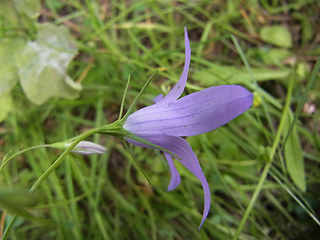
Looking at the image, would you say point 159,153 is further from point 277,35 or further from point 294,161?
point 277,35

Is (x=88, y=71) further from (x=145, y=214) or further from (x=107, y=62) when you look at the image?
(x=145, y=214)

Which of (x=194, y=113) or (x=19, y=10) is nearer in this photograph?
(x=194, y=113)

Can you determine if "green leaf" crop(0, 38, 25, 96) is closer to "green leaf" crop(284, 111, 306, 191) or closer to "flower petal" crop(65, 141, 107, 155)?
"flower petal" crop(65, 141, 107, 155)

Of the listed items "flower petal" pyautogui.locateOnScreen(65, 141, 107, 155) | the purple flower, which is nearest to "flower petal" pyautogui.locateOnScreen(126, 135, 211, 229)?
the purple flower

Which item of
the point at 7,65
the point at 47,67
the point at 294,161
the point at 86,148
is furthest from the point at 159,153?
the point at 7,65

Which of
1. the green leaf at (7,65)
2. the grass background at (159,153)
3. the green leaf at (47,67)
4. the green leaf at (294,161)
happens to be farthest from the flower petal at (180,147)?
the green leaf at (7,65)

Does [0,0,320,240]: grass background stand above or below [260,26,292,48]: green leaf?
below

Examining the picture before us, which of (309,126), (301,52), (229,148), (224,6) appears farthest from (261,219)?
(224,6)

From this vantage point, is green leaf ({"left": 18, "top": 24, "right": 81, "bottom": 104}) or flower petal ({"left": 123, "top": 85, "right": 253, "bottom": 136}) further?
green leaf ({"left": 18, "top": 24, "right": 81, "bottom": 104})
